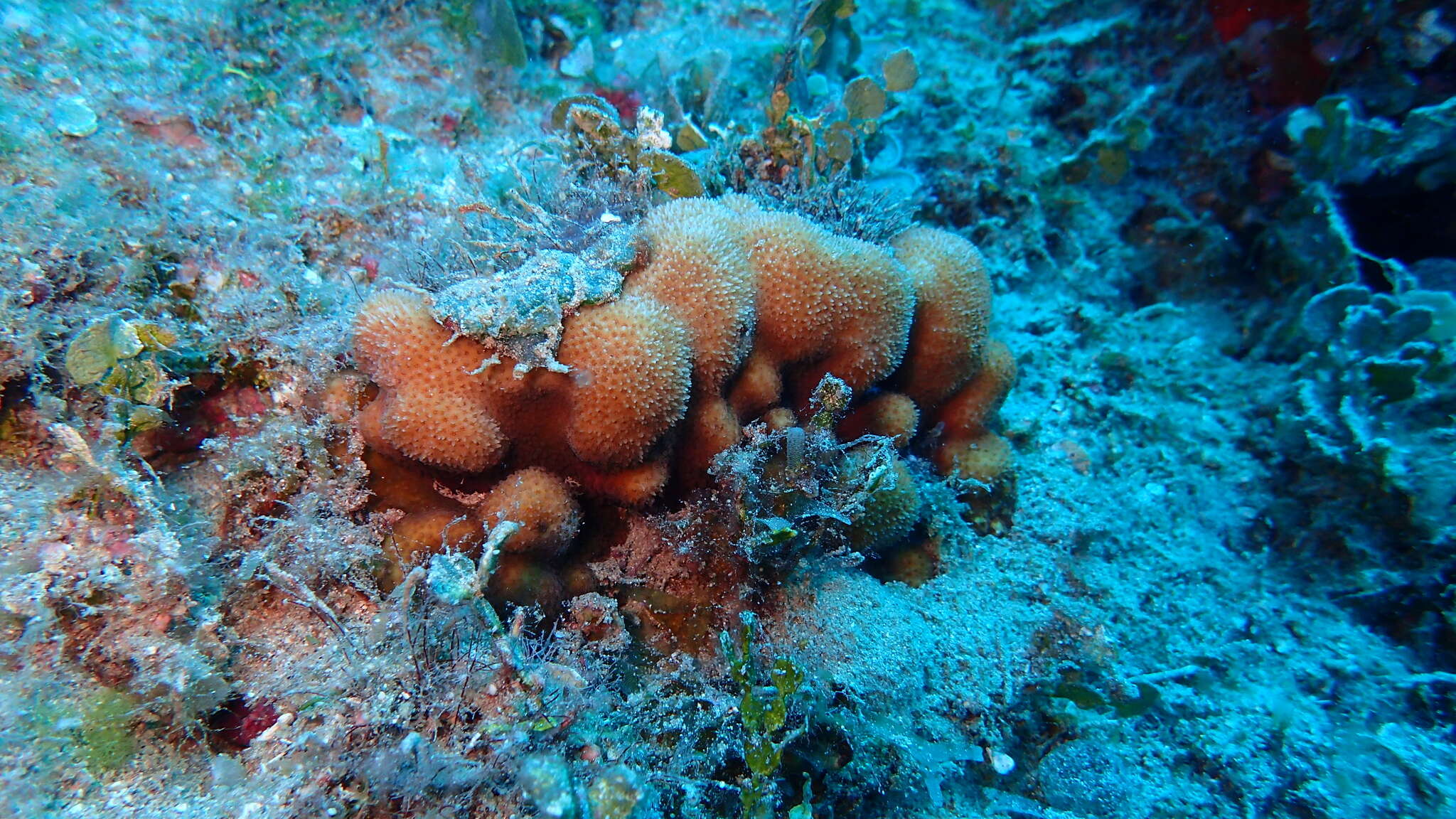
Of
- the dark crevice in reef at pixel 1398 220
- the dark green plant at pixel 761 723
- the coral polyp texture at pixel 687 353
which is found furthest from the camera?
the dark crevice in reef at pixel 1398 220

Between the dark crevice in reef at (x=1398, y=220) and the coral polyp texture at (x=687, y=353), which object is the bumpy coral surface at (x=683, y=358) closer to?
the coral polyp texture at (x=687, y=353)

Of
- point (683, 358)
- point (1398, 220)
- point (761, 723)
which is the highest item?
point (1398, 220)

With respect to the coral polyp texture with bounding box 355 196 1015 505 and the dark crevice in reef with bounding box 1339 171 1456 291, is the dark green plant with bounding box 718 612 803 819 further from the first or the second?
the dark crevice in reef with bounding box 1339 171 1456 291

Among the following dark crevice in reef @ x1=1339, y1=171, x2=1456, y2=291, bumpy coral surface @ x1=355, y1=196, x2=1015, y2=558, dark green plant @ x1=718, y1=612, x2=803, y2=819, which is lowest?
dark green plant @ x1=718, y1=612, x2=803, y2=819

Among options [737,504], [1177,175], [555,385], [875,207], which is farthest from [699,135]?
[1177,175]

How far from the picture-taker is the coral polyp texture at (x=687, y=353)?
2.11m

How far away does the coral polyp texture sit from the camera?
83.1 inches

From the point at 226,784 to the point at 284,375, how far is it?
1293 millimetres

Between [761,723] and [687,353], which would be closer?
[761,723]

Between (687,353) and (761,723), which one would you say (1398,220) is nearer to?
(687,353)

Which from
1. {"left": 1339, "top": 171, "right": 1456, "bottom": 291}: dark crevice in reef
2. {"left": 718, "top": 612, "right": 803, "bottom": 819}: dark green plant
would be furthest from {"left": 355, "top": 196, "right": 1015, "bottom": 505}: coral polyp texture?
{"left": 1339, "top": 171, "right": 1456, "bottom": 291}: dark crevice in reef

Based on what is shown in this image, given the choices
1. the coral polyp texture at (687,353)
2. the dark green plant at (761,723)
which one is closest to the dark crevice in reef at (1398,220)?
the coral polyp texture at (687,353)

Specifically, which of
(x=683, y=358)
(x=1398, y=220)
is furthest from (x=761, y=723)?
(x=1398, y=220)

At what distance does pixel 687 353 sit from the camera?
2236mm
